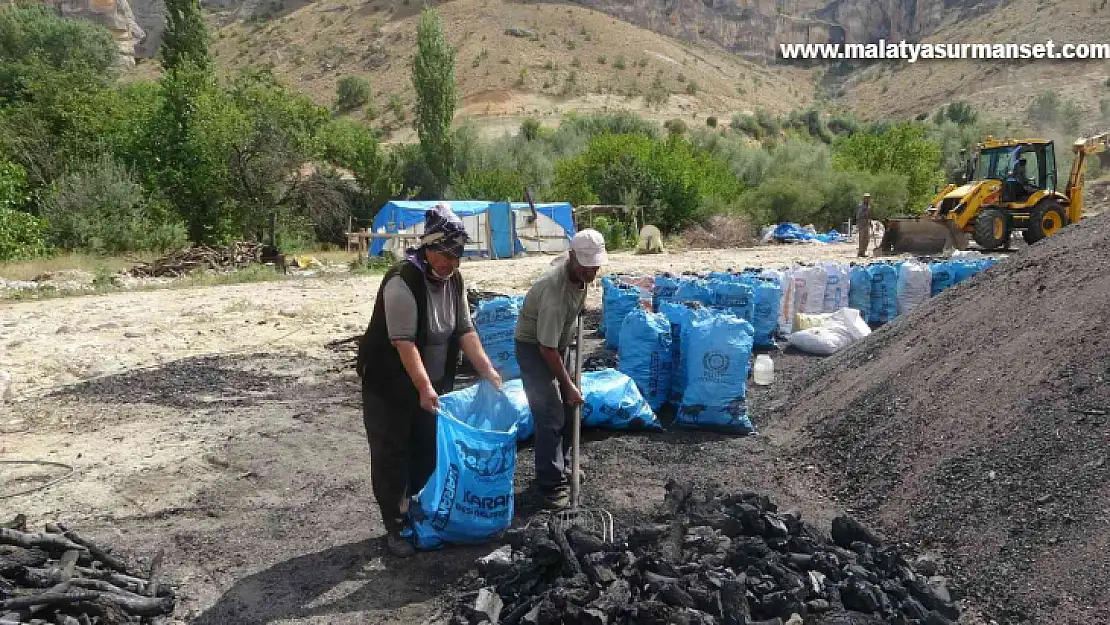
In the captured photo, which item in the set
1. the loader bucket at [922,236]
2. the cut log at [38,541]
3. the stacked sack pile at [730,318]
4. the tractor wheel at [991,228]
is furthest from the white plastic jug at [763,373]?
the tractor wheel at [991,228]

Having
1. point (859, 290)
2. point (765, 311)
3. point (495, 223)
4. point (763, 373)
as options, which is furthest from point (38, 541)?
point (495, 223)

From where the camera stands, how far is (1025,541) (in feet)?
10.7

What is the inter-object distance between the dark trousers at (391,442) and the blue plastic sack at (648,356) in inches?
86.7

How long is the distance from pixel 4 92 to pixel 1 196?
1513cm

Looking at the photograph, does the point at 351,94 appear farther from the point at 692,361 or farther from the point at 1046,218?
the point at 692,361

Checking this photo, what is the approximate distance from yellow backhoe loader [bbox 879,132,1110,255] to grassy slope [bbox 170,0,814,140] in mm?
31927

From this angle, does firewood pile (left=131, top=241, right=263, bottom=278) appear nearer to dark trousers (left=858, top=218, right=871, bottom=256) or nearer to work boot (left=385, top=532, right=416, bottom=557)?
dark trousers (left=858, top=218, right=871, bottom=256)

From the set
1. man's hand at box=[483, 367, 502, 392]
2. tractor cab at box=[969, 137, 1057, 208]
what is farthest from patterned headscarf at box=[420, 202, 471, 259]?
Result: tractor cab at box=[969, 137, 1057, 208]

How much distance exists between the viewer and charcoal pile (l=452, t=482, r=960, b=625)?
2738 mm

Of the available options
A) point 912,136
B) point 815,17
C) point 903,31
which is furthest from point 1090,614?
point 815,17

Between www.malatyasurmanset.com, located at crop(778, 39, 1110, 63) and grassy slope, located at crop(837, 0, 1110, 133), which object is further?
www.malatyasurmanset.com, located at crop(778, 39, 1110, 63)

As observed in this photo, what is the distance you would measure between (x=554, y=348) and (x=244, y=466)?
2.39 metres

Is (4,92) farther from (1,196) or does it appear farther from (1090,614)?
(1090,614)

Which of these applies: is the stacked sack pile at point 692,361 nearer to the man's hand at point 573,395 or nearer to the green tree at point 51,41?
the man's hand at point 573,395
